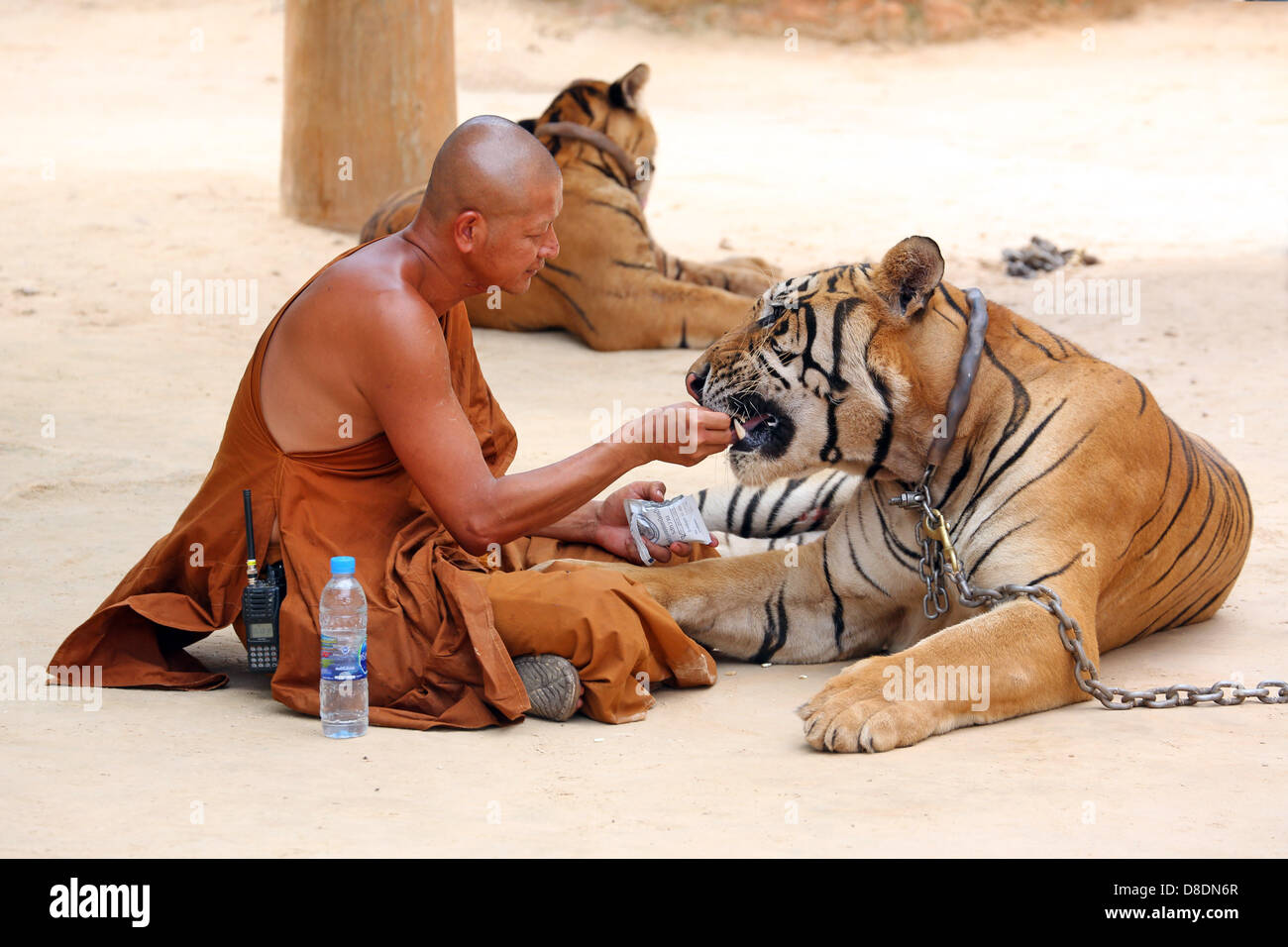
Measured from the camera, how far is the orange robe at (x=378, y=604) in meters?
3.46

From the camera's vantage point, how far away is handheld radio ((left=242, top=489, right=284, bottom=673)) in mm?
3529

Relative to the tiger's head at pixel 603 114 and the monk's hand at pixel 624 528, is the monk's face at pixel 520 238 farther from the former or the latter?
the tiger's head at pixel 603 114

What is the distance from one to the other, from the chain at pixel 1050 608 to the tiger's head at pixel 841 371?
6.6 inches

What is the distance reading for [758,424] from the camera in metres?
4.02

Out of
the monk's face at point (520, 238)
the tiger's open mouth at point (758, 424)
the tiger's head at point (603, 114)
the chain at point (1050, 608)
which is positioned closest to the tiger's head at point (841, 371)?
the tiger's open mouth at point (758, 424)

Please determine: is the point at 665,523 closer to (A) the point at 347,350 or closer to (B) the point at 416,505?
(B) the point at 416,505

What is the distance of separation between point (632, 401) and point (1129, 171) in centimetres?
817

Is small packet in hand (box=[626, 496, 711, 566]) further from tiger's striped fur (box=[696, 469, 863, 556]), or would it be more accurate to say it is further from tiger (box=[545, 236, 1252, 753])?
tiger's striped fur (box=[696, 469, 863, 556])

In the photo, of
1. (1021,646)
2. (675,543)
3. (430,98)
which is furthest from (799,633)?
(430,98)

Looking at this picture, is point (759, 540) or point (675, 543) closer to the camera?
point (675, 543)

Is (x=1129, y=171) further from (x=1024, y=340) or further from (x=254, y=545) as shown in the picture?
(x=254, y=545)

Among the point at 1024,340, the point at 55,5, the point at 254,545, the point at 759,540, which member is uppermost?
the point at 55,5

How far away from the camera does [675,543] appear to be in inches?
172

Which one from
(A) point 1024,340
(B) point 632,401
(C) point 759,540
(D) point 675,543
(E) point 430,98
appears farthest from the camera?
(E) point 430,98
